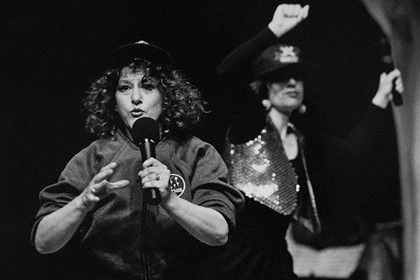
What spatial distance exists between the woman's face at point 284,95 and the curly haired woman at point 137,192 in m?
0.37

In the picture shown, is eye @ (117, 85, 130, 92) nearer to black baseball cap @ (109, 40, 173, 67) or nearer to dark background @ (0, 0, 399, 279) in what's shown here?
black baseball cap @ (109, 40, 173, 67)

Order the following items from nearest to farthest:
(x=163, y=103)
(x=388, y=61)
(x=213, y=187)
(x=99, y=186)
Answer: (x=99, y=186) → (x=213, y=187) → (x=163, y=103) → (x=388, y=61)

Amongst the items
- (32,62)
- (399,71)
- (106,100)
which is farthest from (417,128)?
(32,62)

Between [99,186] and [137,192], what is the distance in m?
0.22

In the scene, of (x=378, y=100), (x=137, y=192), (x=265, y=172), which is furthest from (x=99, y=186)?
(x=378, y=100)

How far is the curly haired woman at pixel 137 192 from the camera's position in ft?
5.07

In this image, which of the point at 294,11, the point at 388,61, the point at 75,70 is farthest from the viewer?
the point at 388,61

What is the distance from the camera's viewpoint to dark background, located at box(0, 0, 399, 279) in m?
1.91

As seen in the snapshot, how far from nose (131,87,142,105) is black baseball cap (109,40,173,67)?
0.09m

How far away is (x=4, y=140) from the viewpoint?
1937 mm

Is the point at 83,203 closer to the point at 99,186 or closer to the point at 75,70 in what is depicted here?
the point at 99,186

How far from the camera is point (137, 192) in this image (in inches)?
64.5

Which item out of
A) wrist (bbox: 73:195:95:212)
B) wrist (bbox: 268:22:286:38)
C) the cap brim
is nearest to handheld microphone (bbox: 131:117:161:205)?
wrist (bbox: 73:195:95:212)

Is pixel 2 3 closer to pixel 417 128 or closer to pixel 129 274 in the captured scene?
pixel 129 274
